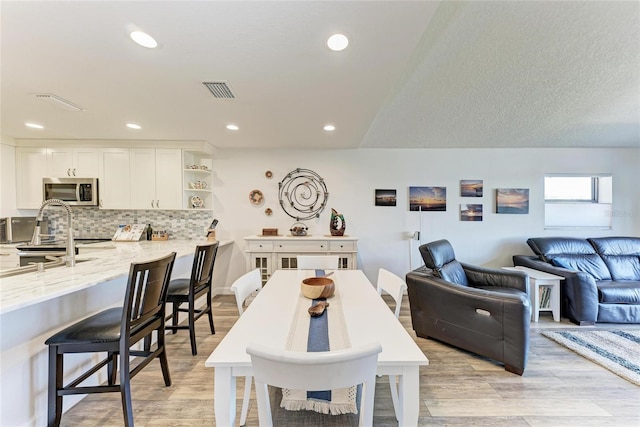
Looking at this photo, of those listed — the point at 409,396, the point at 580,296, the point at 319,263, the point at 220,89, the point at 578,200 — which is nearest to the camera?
the point at 409,396

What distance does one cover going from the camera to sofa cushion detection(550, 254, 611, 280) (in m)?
3.35

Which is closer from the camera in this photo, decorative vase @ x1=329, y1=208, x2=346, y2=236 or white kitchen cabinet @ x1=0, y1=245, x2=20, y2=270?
white kitchen cabinet @ x1=0, y1=245, x2=20, y2=270

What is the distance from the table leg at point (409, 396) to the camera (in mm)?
1002

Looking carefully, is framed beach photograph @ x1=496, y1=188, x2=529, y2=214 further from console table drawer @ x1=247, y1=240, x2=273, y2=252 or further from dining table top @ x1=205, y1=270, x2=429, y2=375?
console table drawer @ x1=247, y1=240, x2=273, y2=252

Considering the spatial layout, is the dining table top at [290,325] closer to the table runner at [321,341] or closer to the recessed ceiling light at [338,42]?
→ the table runner at [321,341]

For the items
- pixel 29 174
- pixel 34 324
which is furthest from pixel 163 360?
pixel 29 174

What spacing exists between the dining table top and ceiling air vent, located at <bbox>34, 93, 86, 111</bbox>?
2.47 meters

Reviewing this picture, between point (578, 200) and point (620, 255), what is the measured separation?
100cm

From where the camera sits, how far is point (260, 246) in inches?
145

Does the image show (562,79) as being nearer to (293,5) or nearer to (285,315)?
(293,5)

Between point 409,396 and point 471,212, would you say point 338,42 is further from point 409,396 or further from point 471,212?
point 471,212

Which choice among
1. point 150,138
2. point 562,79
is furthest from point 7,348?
point 562,79

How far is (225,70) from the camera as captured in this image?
1.80m

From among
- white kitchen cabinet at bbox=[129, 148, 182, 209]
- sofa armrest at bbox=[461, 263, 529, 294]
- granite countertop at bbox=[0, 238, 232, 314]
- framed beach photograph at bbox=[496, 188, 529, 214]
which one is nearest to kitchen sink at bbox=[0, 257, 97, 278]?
granite countertop at bbox=[0, 238, 232, 314]
